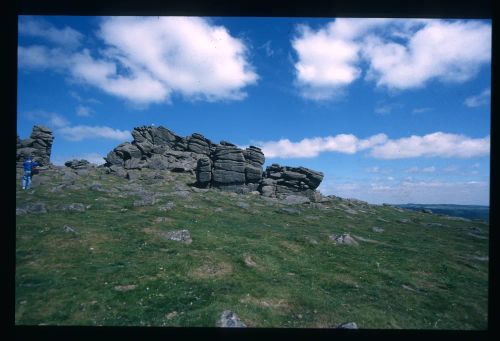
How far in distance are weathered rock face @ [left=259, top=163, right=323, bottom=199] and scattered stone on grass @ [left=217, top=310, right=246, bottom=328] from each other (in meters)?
55.6

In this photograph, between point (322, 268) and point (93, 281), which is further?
point (322, 268)

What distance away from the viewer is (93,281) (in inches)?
538

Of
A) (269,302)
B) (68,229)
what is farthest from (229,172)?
(269,302)

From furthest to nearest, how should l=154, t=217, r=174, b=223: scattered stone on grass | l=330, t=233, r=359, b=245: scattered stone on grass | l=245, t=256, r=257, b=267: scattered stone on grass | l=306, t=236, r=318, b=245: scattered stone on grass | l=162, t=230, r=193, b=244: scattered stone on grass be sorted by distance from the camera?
1. l=154, t=217, r=174, b=223: scattered stone on grass
2. l=330, t=233, r=359, b=245: scattered stone on grass
3. l=306, t=236, r=318, b=245: scattered stone on grass
4. l=162, t=230, r=193, b=244: scattered stone on grass
5. l=245, t=256, r=257, b=267: scattered stone on grass

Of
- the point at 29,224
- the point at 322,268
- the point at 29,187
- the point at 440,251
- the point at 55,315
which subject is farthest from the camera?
the point at 29,187

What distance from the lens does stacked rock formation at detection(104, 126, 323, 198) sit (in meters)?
66.2

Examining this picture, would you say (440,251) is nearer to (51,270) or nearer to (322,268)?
(322,268)

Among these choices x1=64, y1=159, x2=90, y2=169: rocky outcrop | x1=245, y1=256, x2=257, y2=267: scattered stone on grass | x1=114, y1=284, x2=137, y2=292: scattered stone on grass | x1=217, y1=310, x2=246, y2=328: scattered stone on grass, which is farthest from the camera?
x1=64, y1=159, x2=90, y2=169: rocky outcrop

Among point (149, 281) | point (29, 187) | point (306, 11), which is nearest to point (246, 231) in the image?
point (149, 281)

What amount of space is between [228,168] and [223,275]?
51813 mm

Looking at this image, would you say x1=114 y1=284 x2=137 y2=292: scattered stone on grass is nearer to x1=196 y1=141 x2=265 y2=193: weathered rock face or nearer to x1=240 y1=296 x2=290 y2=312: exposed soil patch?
x1=240 y1=296 x2=290 y2=312: exposed soil patch

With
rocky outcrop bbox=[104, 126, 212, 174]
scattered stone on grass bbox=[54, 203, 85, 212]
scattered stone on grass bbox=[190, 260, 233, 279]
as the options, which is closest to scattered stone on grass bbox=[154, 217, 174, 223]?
scattered stone on grass bbox=[54, 203, 85, 212]

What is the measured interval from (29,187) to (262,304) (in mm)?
40715

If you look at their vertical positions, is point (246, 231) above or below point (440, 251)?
above
